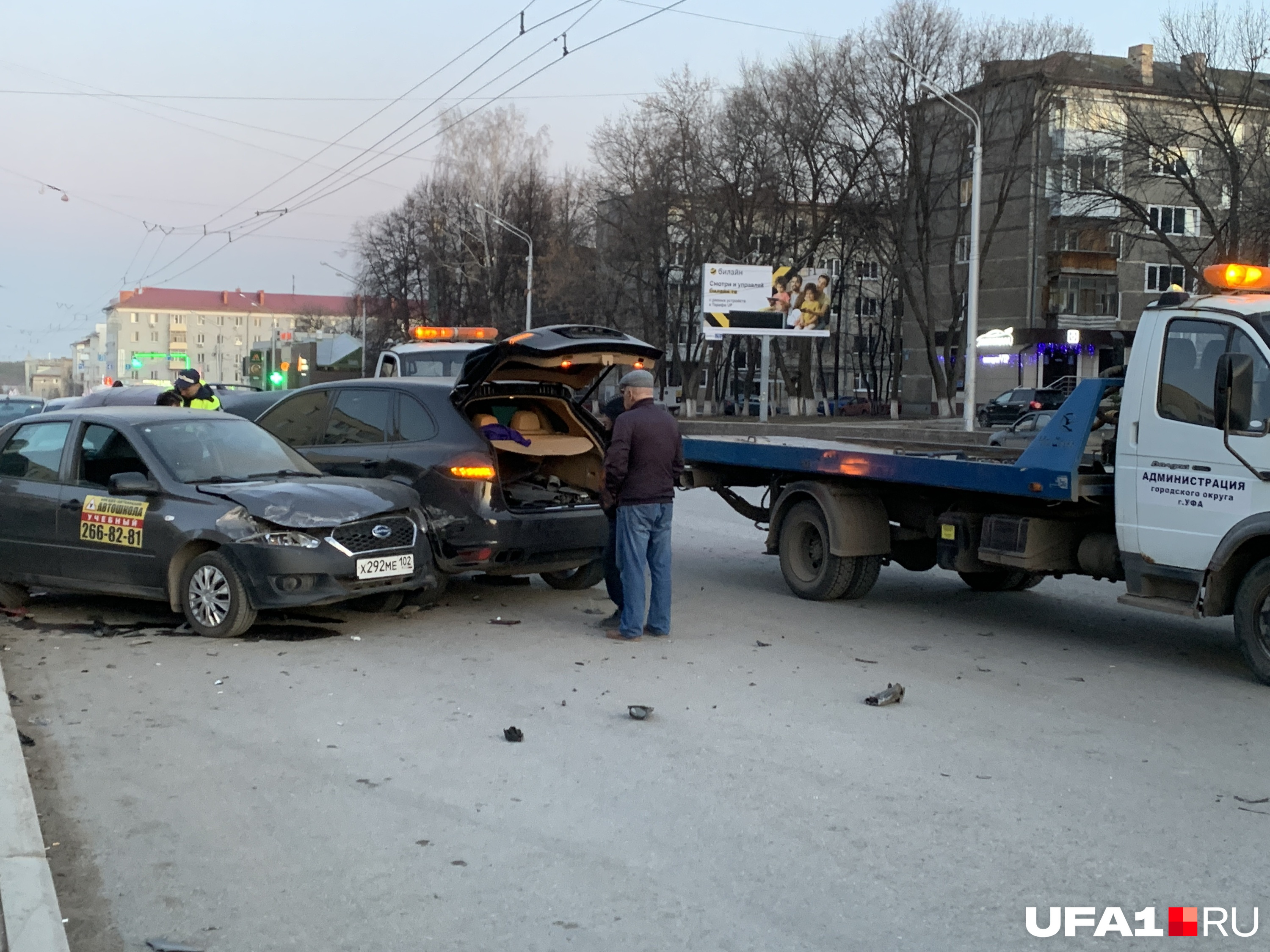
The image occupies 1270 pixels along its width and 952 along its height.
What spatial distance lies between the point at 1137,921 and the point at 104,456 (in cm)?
753

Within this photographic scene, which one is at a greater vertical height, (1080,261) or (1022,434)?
(1080,261)

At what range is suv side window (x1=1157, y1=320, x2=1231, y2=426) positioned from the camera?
24.6ft

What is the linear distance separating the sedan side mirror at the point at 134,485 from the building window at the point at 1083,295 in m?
55.4

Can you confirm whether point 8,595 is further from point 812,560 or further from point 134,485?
point 812,560

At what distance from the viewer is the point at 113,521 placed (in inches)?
343

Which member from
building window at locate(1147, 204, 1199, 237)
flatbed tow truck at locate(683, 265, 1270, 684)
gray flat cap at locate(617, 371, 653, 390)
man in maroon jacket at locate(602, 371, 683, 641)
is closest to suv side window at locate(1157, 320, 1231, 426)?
flatbed tow truck at locate(683, 265, 1270, 684)

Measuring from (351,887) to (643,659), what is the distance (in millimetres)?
3815

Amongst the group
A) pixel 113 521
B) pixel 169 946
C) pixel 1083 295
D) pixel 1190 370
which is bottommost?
pixel 169 946

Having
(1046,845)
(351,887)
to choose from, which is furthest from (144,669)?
(1046,845)

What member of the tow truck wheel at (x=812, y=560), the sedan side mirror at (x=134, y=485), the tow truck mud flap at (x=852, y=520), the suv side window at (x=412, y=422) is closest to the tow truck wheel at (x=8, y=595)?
A: the sedan side mirror at (x=134, y=485)

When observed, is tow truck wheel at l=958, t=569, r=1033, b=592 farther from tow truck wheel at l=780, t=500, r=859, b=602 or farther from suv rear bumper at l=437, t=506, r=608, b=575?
suv rear bumper at l=437, t=506, r=608, b=575

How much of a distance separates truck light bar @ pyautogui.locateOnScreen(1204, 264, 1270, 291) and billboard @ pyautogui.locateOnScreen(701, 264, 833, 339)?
40.3m

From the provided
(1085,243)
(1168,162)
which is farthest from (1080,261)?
(1168,162)

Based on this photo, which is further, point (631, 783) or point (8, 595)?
point (8, 595)
